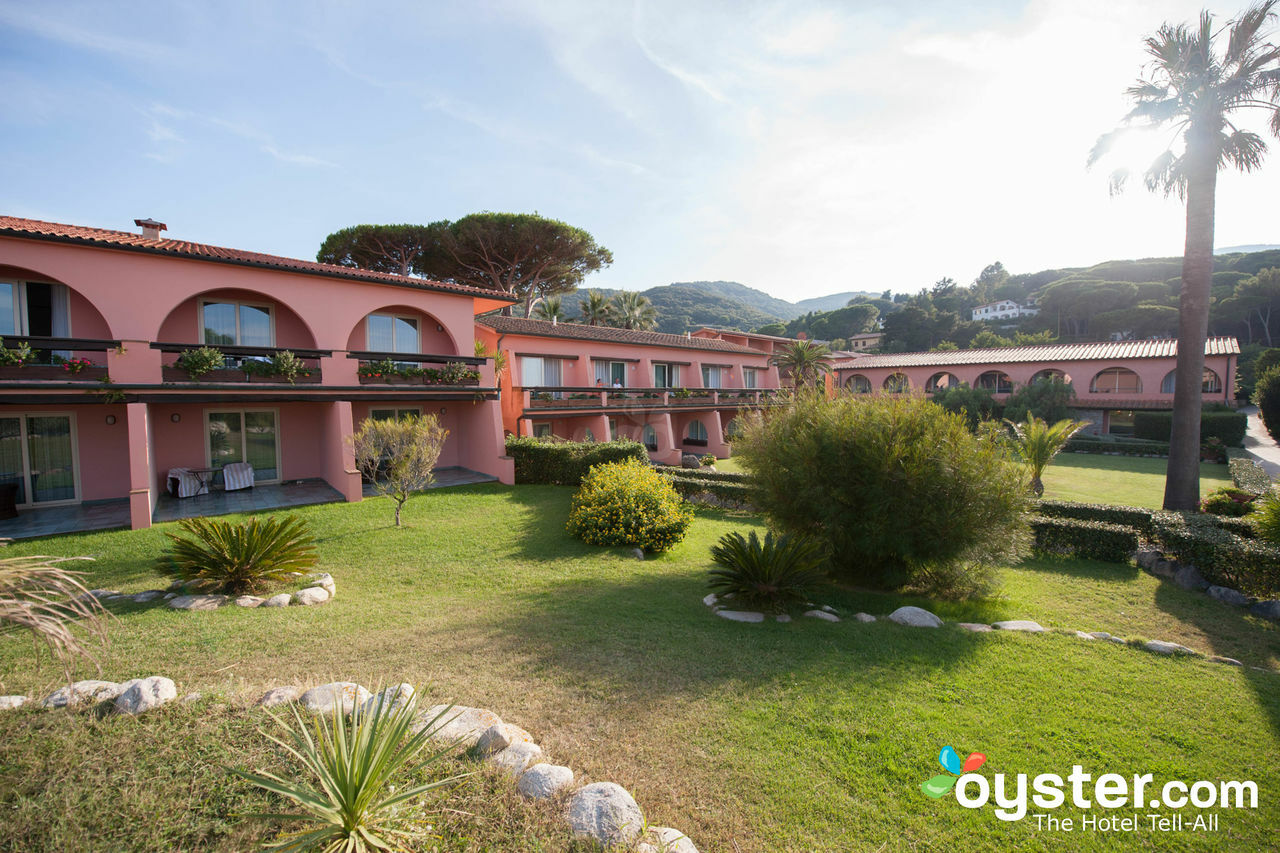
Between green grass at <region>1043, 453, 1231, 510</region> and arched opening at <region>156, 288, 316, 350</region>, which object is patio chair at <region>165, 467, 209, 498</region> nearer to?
arched opening at <region>156, 288, 316, 350</region>

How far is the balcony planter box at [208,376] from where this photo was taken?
12828 millimetres

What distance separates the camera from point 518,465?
1741 centimetres

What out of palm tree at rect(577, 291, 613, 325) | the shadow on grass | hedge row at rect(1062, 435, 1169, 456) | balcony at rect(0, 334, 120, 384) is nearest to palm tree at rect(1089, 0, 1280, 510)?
the shadow on grass

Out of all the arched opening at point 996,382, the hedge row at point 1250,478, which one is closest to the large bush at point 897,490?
the hedge row at point 1250,478

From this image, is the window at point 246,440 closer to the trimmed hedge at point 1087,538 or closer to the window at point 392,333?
the window at point 392,333

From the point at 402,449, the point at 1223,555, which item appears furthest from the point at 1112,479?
the point at 402,449

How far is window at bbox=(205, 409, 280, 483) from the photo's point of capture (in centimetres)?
1534

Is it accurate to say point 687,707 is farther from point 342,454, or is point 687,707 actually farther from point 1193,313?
point 1193,313

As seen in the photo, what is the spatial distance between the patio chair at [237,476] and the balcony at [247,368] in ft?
9.87

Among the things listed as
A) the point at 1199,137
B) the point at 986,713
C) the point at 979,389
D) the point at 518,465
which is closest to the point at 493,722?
the point at 986,713

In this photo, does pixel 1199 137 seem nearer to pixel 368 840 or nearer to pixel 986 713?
pixel 986 713

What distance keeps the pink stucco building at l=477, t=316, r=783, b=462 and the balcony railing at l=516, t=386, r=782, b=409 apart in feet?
0.15

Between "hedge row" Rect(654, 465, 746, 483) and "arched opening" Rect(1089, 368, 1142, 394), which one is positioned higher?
"arched opening" Rect(1089, 368, 1142, 394)

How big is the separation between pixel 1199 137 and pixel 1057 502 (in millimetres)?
9859
